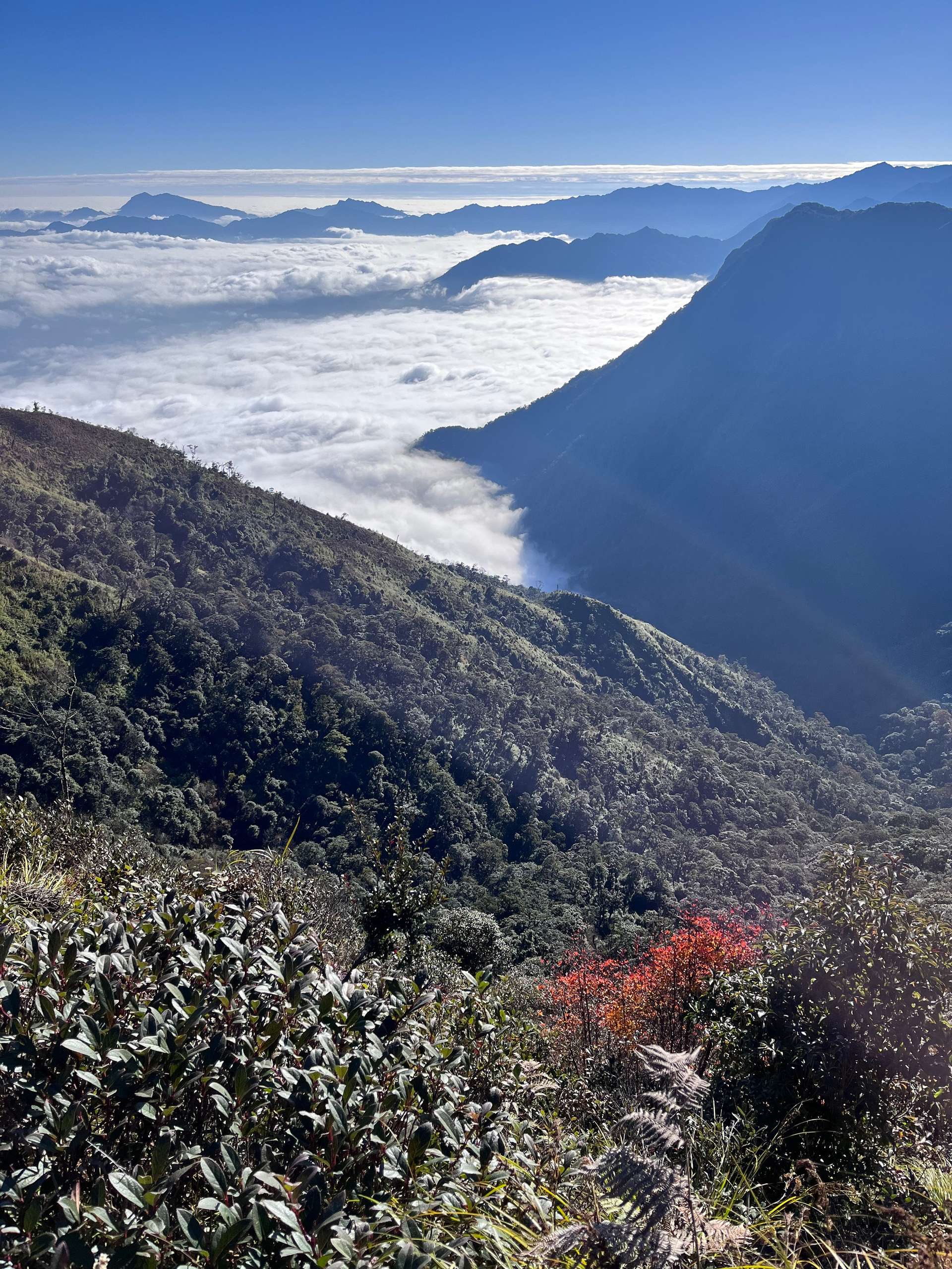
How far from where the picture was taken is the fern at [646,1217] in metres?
3.08

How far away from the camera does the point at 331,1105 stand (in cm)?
284

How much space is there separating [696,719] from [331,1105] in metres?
105

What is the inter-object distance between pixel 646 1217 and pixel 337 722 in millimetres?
57594

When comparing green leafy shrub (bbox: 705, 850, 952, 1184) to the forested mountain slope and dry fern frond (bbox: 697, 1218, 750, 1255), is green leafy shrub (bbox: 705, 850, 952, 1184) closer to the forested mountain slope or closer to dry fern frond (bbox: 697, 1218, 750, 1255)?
dry fern frond (bbox: 697, 1218, 750, 1255)

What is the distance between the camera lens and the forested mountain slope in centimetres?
4803

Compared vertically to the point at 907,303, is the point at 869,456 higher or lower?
lower

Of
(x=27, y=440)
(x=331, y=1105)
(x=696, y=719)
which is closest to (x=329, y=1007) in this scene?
(x=331, y=1105)

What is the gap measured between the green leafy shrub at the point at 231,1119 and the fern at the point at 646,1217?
0.22 metres

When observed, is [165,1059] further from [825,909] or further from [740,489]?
[740,489]

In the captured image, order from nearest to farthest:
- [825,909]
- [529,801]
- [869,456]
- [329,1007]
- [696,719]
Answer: [329,1007], [825,909], [529,801], [696,719], [869,456]

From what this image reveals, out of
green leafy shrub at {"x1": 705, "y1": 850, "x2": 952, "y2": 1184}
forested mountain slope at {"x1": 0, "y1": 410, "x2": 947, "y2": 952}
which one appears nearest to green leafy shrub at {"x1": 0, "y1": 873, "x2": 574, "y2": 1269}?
green leafy shrub at {"x1": 705, "y1": 850, "x2": 952, "y2": 1184}

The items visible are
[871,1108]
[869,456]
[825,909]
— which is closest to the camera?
[871,1108]

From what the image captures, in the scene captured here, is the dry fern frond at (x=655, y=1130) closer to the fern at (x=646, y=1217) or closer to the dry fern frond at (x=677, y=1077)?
the fern at (x=646, y=1217)

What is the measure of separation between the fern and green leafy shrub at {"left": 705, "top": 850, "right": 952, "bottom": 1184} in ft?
10.5
